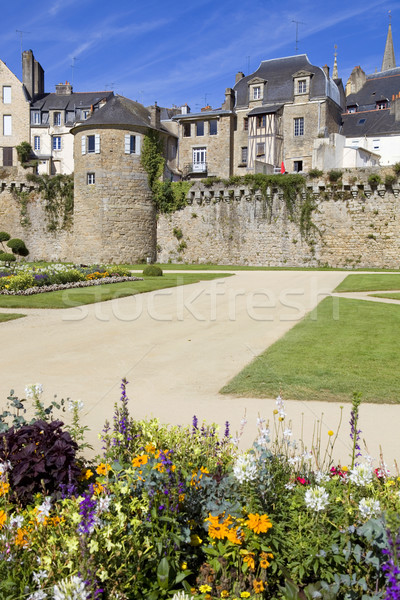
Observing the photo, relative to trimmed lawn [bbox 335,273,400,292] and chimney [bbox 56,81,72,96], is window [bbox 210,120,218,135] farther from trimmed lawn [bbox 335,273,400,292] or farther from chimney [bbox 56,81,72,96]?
trimmed lawn [bbox 335,273,400,292]

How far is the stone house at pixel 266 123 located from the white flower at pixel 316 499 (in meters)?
36.2

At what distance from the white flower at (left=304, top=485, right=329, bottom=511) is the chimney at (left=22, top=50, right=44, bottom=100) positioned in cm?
5150

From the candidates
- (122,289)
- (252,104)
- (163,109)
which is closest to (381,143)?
(252,104)

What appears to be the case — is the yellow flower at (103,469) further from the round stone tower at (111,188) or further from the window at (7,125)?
the window at (7,125)

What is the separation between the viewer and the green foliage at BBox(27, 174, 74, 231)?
114 feet

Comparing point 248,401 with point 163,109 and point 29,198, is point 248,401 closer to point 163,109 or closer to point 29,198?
point 29,198

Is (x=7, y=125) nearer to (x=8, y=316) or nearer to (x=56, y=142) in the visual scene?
(x=56, y=142)

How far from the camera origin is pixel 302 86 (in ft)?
124

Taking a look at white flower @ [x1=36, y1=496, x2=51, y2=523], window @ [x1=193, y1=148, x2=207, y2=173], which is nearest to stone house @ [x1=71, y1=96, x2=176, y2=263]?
window @ [x1=193, y1=148, x2=207, y2=173]

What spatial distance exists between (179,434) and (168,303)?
8882 mm

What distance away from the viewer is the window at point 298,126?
1492 inches

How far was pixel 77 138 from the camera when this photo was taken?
31922mm

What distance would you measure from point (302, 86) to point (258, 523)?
39375mm

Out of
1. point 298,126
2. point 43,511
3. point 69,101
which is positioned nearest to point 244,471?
point 43,511
